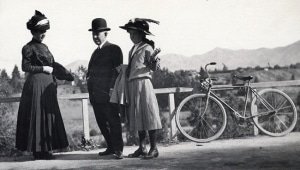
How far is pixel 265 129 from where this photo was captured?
480 cm

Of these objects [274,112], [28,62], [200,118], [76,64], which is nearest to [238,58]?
[274,112]

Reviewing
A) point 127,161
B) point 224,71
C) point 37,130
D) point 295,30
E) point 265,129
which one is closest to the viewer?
point 127,161

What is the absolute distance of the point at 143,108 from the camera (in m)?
3.72

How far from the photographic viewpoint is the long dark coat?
3.83 m

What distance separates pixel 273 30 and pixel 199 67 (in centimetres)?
124

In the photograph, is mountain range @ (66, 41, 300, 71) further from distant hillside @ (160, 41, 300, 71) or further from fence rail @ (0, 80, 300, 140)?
fence rail @ (0, 80, 300, 140)

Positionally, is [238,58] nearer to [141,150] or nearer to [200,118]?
[200,118]

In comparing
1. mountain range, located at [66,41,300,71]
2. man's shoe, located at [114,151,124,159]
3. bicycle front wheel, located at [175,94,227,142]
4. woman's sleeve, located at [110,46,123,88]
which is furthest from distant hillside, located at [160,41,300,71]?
man's shoe, located at [114,151,124,159]

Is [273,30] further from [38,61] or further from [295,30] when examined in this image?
[38,61]

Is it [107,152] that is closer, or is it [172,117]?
[107,152]

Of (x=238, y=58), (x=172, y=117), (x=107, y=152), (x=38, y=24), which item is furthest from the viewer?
(x=238, y=58)

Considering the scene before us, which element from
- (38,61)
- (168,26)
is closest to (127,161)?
(38,61)

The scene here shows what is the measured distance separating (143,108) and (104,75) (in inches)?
26.2

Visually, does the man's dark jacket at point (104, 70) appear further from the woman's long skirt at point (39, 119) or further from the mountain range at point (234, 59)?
the mountain range at point (234, 59)
